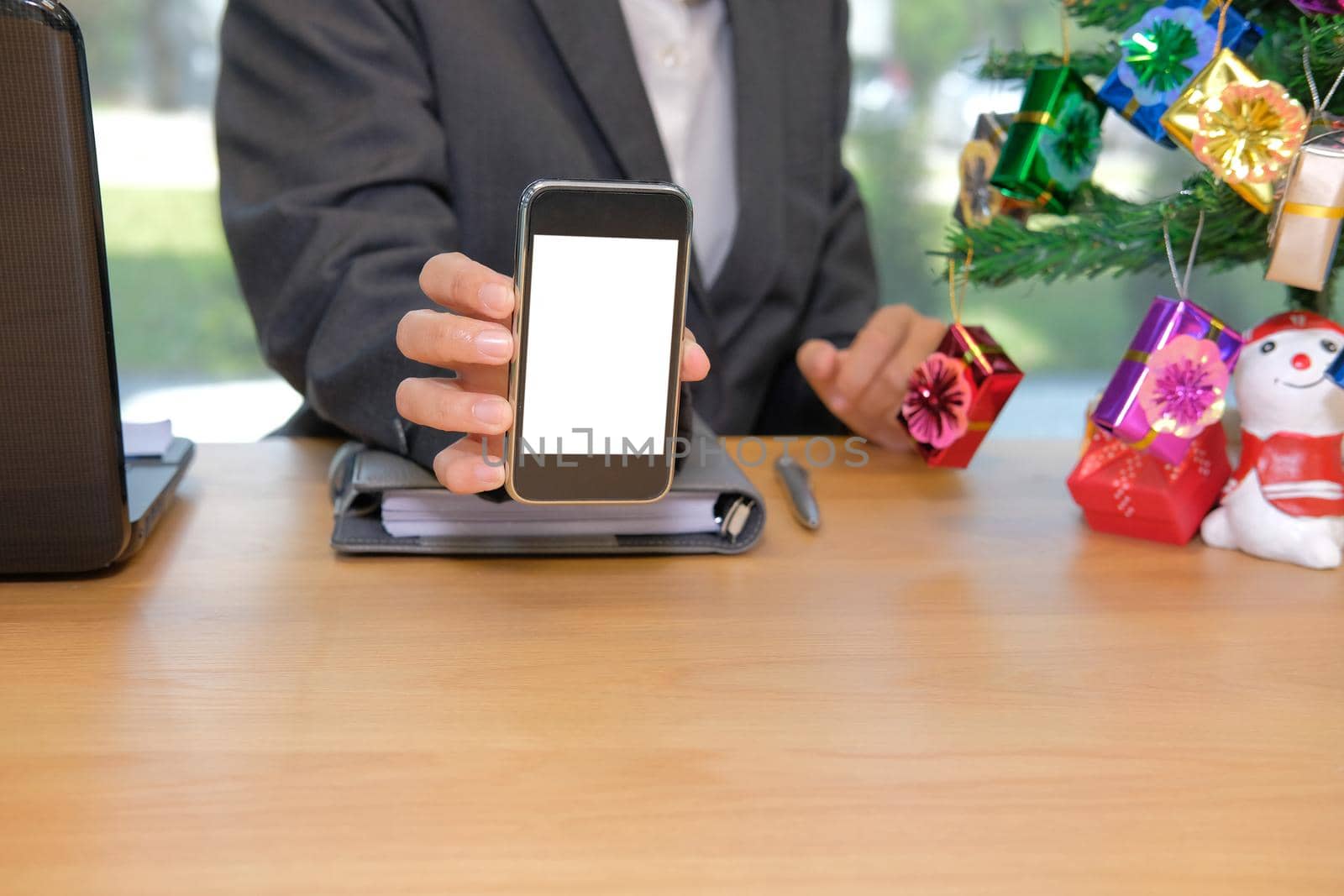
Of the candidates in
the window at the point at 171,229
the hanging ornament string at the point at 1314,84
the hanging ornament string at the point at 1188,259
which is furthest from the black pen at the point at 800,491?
the window at the point at 171,229

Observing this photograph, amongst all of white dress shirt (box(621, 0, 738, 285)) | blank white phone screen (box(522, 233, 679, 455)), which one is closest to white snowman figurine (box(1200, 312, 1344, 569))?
blank white phone screen (box(522, 233, 679, 455))

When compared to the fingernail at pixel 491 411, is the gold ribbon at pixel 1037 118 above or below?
above

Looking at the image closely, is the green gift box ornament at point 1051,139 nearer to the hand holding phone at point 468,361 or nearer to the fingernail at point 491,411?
the hand holding phone at point 468,361

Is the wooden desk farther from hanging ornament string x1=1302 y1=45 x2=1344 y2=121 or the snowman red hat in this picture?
hanging ornament string x1=1302 y1=45 x2=1344 y2=121

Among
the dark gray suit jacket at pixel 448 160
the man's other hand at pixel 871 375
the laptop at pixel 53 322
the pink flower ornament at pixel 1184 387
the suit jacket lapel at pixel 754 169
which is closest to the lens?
the laptop at pixel 53 322

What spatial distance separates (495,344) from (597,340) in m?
0.05

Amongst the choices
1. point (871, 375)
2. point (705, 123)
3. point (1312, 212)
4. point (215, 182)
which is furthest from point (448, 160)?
point (215, 182)

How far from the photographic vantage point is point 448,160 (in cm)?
89

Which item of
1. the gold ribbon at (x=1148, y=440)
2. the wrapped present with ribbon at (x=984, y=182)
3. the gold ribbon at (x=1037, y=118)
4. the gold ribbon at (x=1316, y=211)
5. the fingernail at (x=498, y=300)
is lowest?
the gold ribbon at (x=1148, y=440)

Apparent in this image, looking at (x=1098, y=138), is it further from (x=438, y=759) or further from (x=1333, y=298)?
(x=438, y=759)

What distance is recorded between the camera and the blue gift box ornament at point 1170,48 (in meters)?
0.62

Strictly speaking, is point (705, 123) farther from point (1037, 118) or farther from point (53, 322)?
point (53, 322)

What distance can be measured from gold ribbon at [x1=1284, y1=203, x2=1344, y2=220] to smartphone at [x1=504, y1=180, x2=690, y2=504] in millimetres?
313

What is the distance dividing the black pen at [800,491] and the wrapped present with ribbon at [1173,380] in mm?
172
